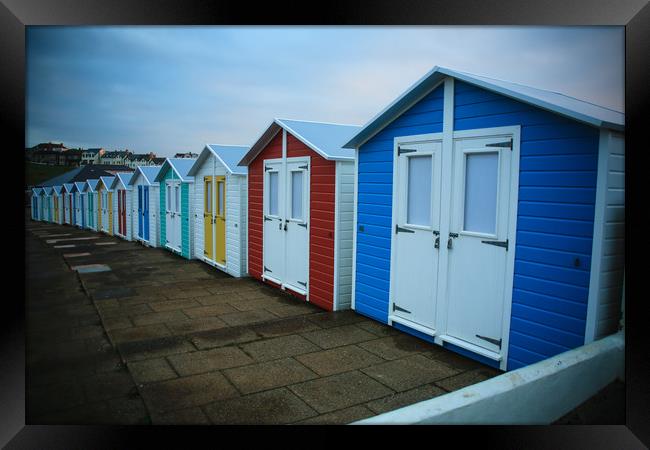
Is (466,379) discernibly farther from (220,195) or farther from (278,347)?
(220,195)

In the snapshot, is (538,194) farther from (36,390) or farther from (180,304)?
(180,304)

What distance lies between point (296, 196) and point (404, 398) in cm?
454

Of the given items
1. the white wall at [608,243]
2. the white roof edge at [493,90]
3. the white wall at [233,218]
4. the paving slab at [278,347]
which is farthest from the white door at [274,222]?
the white wall at [608,243]

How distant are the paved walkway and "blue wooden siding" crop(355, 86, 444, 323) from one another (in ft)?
1.27

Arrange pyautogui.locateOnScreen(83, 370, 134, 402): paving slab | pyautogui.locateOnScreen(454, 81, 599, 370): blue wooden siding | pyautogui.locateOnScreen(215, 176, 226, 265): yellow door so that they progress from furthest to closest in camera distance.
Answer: pyautogui.locateOnScreen(215, 176, 226, 265): yellow door, pyautogui.locateOnScreen(83, 370, 134, 402): paving slab, pyautogui.locateOnScreen(454, 81, 599, 370): blue wooden siding

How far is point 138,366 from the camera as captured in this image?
4859 millimetres

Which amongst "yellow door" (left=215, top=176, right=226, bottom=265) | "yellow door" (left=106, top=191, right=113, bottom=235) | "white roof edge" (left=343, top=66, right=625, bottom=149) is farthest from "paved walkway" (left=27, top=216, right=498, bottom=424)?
"yellow door" (left=106, top=191, right=113, bottom=235)

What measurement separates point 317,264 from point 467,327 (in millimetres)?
2973

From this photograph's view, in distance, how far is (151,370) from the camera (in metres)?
4.75

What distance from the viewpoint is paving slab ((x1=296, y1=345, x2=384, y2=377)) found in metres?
4.77

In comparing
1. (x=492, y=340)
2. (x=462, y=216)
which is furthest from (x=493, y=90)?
(x=492, y=340)

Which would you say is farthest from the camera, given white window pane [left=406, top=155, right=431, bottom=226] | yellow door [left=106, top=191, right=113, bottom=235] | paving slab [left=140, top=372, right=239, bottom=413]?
yellow door [left=106, top=191, right=113, bottom=235]

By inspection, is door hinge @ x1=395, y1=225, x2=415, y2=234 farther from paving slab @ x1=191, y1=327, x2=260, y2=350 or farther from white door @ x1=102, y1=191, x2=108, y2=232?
white door @ x1=102, y1=191, x2=108, y2=232

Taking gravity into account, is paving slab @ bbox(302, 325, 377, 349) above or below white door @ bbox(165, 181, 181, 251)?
below
